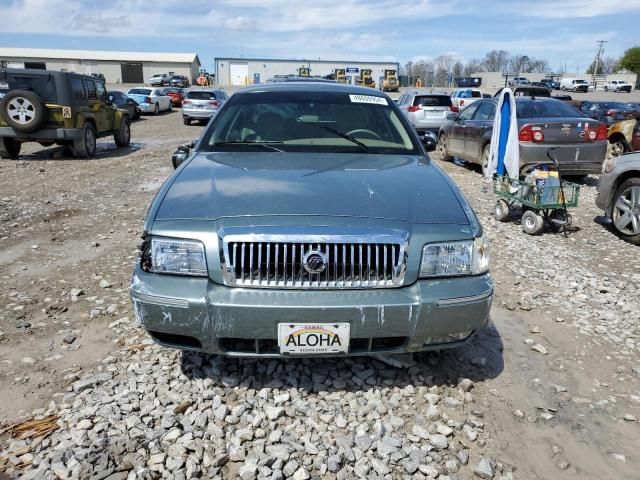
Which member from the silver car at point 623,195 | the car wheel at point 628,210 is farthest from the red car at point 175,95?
the car wheel at point 628,210

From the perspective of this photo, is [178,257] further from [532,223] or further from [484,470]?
[532,223]

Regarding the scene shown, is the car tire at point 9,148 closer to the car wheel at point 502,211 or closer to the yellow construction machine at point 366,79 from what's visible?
the car wheel at point 502,211

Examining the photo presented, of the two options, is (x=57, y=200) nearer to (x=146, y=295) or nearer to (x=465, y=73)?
(x=146, y=295)

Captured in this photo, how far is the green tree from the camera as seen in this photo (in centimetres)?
8525

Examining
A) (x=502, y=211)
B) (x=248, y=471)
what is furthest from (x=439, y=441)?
(x=502, y=211)

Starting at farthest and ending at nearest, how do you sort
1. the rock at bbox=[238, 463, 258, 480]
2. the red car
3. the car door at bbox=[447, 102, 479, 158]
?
the red car < the car door at bbox=[447, 102, 479, 158] < the rock at bbox=[238, 463, 258, 480]

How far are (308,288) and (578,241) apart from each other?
15.9ft

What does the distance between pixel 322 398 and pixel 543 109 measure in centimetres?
783

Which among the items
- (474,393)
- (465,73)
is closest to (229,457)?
(474,393)

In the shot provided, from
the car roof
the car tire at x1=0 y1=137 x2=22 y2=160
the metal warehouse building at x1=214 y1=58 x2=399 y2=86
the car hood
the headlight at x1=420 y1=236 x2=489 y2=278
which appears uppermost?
the metal warehouse building at x1=214 y1=58 x2=399 y2=86

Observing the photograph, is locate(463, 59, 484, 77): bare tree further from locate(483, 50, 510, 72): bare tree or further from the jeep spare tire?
the jeep spare tire

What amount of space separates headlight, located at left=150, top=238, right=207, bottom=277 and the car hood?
0.49 feet

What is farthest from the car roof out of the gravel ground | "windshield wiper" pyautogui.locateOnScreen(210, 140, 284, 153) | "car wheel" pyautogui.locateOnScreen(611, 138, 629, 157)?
"car wheel" pyautogui.locateOnScreen(611, 138, 629, 157)

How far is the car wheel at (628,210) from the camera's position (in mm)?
5840
